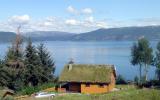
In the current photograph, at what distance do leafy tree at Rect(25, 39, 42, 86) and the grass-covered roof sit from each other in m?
6.41

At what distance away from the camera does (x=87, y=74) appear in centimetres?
5525

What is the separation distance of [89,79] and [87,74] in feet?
3.49

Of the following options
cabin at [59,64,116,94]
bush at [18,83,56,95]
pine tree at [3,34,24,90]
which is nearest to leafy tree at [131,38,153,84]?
cabin at [59,64,116,94]

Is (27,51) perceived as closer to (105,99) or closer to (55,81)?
(55,81)

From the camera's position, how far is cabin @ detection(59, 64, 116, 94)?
5412 cm

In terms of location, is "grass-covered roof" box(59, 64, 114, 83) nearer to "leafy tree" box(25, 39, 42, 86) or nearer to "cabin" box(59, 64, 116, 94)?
"cabin" box(59, 64, 116, 94)

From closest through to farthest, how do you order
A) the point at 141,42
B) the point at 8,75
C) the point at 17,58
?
the point at 8,75 < the point at 17,58 < the point at 141,42

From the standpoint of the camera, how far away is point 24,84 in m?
60.4

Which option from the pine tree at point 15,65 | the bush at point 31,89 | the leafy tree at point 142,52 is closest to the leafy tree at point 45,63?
the pine tree at point 15,65

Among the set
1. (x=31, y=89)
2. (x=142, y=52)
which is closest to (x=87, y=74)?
(x=31, y=89)

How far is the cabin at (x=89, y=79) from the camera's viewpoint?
5412 centimetres

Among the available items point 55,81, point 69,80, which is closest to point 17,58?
point 55,81

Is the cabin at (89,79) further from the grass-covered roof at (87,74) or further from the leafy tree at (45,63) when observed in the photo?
the leafy tree at (45,63)

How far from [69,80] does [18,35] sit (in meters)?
13.9
